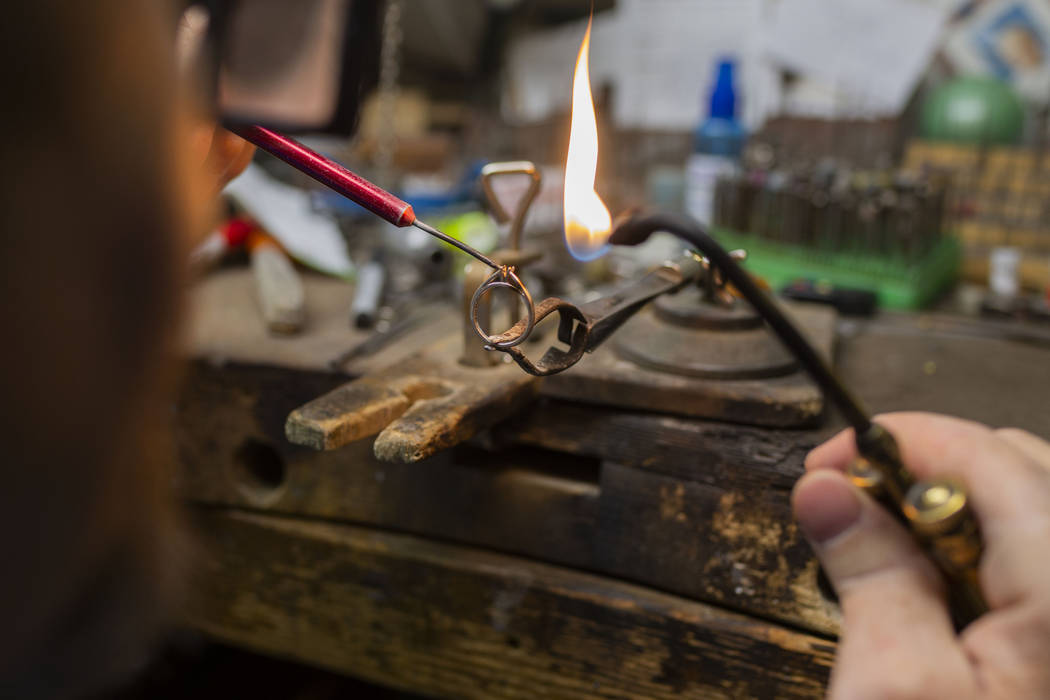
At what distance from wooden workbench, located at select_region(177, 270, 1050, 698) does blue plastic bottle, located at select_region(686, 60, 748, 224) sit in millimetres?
620

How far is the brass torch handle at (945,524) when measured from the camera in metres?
0.34

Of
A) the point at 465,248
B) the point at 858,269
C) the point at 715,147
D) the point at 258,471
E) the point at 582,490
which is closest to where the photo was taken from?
the point at 465,248

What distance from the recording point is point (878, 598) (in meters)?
0.36

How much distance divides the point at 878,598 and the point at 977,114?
6.25ft

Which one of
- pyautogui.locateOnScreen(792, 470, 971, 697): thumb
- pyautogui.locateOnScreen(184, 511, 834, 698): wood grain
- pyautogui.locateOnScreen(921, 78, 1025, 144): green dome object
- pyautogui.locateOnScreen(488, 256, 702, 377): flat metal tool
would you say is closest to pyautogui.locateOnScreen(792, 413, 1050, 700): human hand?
pyautogui.locateOnScreen(792, 470, 971, 697): thumb

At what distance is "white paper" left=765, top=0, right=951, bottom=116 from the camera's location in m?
2.19

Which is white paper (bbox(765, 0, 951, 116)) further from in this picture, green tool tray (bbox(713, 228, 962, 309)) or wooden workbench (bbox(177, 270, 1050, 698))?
wooden workbench (bbox(177, 270, 1050, 698))

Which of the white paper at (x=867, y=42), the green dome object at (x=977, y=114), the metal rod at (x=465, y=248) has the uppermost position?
the white paper at (x=867, y=42)

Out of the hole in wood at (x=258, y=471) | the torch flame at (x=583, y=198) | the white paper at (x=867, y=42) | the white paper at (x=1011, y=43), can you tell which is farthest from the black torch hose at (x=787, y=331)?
the white paper at (x=1011, y=43)

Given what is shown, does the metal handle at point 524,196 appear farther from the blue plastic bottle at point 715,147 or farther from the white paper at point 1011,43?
the white paper at point 1011,43

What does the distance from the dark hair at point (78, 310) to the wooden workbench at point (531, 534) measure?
444 mm

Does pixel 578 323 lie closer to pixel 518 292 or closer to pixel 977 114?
pixel 518 292

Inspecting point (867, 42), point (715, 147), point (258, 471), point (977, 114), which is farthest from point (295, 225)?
point (867, 42)

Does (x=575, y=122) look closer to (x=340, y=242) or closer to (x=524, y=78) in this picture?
(x=340, y=242)
